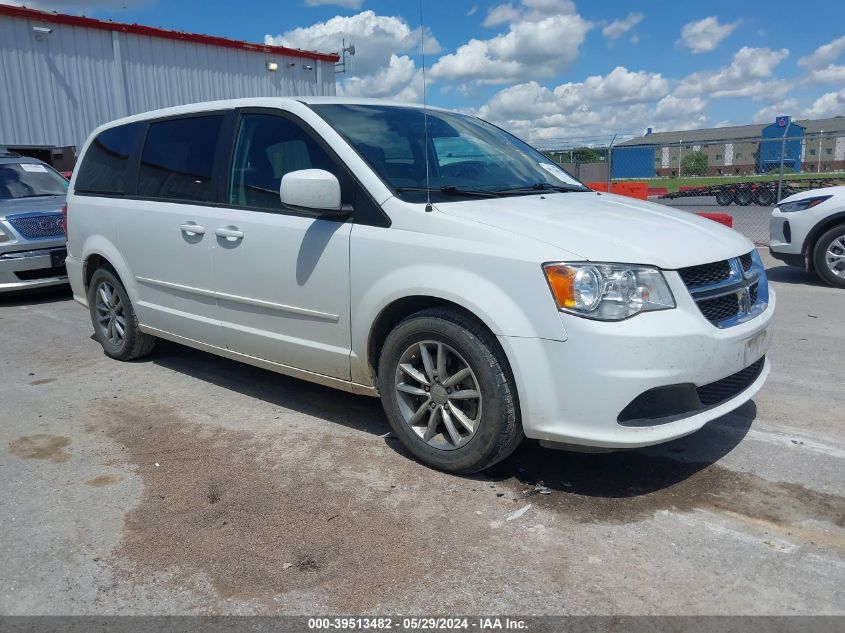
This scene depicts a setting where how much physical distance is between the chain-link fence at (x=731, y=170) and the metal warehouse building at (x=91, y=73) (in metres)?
11.1

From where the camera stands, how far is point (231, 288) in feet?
14.5

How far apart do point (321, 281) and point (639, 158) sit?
22984 mm

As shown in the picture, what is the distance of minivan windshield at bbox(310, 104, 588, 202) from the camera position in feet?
12.6

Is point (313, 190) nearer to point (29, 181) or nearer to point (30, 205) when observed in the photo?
point (30, 205)

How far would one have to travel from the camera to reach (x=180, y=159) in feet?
16.0

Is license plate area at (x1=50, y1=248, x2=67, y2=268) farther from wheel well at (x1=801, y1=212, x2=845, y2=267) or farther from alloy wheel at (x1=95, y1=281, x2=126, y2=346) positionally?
wheel well at (x1=801, y1=212, x2=845, y2=267)

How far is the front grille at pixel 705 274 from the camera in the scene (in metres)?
3.18

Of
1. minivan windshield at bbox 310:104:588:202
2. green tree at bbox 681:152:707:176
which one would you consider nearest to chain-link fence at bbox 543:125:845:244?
green tree at bbox 681:152:707:176

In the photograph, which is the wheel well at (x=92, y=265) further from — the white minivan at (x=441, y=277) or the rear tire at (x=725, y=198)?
the rear tire at (x=725, y=198)

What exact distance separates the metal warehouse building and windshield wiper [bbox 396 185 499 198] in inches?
645

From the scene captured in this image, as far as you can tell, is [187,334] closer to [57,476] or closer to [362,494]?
[57,476]

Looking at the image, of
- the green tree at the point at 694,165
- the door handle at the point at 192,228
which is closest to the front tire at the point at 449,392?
the door handle at the point at 192,228

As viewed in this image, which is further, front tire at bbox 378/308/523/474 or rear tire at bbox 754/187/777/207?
rear tire at bbox 754/187/777/207

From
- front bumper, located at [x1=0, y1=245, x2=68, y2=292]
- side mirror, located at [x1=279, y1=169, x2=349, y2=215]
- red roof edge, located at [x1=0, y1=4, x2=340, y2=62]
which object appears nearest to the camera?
side mirror, located at [x1=279, y1=169, x2=349, y2=215]
